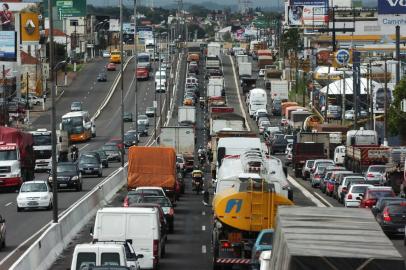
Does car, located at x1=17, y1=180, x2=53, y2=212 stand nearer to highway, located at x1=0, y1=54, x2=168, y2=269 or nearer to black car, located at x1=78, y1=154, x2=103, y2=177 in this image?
highway, located at x1=0, y1=54, x2=168, y2=269

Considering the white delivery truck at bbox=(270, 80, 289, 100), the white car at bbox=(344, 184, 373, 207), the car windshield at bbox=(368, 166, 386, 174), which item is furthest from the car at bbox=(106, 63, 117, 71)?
the white car at bbox=(344, 184, 373, 207)

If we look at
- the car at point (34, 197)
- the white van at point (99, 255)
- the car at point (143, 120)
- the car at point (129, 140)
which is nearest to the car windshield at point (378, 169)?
the car at point (34, 197)

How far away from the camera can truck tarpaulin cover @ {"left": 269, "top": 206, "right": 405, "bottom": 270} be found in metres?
16.6

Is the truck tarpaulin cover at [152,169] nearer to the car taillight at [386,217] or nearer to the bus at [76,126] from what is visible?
the car taillight at [386,217]

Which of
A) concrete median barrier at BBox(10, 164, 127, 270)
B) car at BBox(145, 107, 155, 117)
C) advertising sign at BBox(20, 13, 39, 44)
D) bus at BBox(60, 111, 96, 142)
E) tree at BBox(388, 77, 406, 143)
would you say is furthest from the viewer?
advertising sign at BBox(20, 13, 39, 44)

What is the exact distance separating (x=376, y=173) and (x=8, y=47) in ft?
274

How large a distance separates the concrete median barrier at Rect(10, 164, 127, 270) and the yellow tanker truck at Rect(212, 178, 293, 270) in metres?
4.22

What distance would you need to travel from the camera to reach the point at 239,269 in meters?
32.8

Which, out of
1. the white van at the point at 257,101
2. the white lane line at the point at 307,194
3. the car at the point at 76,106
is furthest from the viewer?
the car at the point at 76,106

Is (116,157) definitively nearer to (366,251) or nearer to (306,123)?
(306,123)

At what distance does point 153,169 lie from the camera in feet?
186

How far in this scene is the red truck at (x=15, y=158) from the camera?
64188 mm

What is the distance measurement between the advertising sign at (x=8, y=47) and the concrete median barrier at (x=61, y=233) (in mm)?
82618

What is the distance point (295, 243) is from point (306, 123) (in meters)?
92.1
